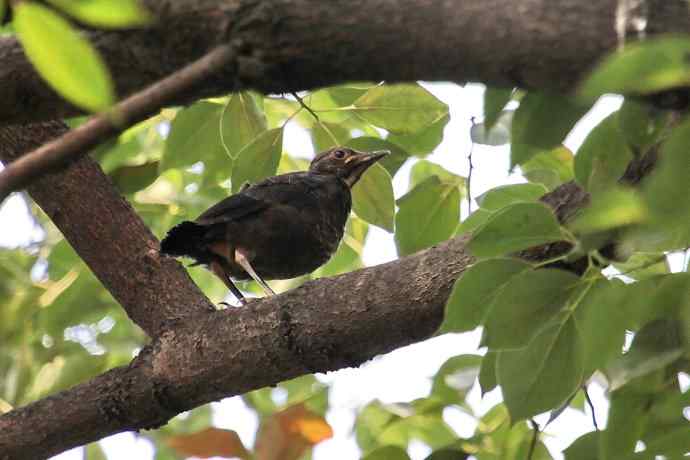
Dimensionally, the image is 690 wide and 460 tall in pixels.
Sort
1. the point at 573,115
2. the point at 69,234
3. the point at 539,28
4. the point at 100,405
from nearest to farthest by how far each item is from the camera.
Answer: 1. the point at 539,28
2. the point at 573,115
3. the point at 100,405
4. the point at 69,234

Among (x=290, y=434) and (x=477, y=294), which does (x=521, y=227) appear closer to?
(x=477, y=294)

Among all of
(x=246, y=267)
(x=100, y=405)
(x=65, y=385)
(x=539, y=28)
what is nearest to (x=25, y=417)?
(x=100, y=405)

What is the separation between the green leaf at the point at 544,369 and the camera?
2.06 meters

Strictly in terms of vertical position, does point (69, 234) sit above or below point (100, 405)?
above

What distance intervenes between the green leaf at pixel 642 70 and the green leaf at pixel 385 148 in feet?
7.55

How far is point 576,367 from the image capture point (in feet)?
6.75

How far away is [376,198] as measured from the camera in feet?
12.0

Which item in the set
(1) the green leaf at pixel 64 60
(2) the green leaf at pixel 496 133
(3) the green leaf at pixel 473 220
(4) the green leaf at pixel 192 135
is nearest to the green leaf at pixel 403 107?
(2) the green leaf at pixel 496 133

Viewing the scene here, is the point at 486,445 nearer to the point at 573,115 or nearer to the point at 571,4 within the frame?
the point at 573,115

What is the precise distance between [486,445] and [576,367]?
1.01m

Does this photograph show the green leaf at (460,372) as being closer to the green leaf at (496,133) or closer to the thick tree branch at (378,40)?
the green leaf at (496,133)

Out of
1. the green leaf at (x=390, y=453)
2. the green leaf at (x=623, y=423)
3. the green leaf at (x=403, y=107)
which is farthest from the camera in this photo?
the green leaf at (x=403, y=107)

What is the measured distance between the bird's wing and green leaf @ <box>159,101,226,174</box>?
2.48 ft

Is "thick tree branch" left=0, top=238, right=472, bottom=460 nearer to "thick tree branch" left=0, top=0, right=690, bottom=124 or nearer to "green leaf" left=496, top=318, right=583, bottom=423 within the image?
"green leaf" left=496, top=318, right=583, bottom=423
